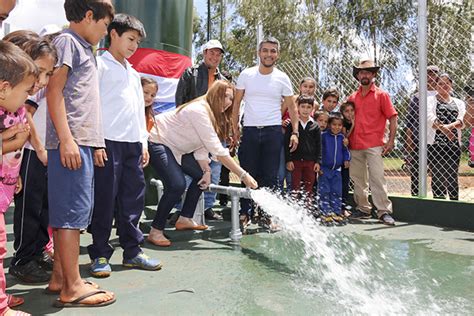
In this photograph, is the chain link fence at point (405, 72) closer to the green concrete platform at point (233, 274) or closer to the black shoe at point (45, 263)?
the green concrete platform at point (233, 274)

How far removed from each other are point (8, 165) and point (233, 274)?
152 cm

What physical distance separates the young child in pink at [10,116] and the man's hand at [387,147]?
155 inches

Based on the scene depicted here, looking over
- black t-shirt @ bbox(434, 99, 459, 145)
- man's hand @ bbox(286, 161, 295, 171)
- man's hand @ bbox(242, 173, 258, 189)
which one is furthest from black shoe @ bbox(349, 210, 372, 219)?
man's hand @ bbox(242, 173, 258, 189)

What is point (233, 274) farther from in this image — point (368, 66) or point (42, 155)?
point (368, 66)

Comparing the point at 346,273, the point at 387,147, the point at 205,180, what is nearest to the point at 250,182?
the point at 205,180

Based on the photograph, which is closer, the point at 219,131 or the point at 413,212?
the point at 219,131

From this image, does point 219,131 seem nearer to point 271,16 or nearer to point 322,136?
point 322,136

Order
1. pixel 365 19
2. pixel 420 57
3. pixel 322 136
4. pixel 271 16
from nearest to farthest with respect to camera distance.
Result: pixel 420 57
pixel 322 136
pixel 365 19
pixel 271 16

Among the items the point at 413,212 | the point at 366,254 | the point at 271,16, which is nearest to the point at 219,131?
the point at 366,254

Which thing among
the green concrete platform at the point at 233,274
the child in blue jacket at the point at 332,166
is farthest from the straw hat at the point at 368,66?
the green concrete platform at the point at 233,274

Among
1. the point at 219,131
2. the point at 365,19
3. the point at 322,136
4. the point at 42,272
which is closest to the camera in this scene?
the point at 42,272

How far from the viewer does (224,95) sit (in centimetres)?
392

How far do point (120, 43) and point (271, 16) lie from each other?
55.4ft

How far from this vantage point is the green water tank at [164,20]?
215 inches
